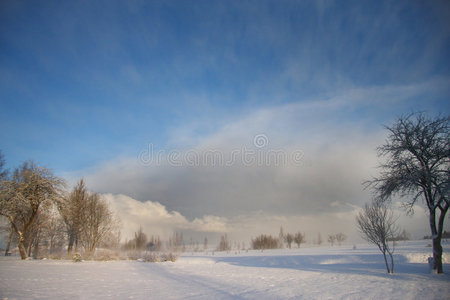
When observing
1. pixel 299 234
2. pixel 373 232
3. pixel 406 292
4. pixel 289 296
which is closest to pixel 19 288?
pixel 289 296

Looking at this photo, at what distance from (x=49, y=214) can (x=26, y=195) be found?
6909 millimetres

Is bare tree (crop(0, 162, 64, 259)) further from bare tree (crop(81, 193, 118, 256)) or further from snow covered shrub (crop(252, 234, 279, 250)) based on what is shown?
snow covered shrub (crop(252, 234, 279, 250))

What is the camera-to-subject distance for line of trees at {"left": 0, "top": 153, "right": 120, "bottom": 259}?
808 inches

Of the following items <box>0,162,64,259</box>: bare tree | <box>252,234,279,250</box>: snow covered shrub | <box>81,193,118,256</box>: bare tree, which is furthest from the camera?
<box>252,234,279,250</box>: snow covered shrub

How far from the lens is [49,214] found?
2675cm

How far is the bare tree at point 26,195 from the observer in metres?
20.1

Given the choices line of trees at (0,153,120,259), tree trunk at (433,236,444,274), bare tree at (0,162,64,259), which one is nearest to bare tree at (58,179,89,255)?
line of trees at (0,153,120,259)

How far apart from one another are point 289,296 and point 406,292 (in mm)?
4666

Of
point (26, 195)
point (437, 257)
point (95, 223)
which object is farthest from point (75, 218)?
point (437, 257)

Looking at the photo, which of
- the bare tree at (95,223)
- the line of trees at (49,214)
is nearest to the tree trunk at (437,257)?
the line of trees at (49,214)

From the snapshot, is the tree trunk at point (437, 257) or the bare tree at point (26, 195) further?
the bare tree at point (26, 195)

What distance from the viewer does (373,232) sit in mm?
15102

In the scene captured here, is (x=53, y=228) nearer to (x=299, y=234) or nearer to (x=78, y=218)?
(x=78, y=218)

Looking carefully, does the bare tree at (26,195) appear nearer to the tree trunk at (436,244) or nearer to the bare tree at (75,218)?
the bare tree at (75,218)
